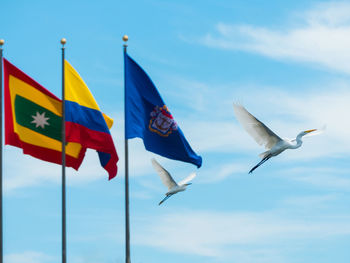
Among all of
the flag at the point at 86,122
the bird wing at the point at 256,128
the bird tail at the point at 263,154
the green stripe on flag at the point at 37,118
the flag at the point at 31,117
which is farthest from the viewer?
the bird tail at the point at 263,154

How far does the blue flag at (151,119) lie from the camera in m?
29.1

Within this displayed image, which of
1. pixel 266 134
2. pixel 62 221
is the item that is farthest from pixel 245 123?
pixel 62 221

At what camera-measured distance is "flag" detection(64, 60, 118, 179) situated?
2938 centimetres

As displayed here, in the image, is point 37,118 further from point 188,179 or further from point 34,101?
point 188,179

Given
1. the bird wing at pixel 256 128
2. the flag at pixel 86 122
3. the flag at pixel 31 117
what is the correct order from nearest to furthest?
the flag at pixel 31 117 → the flag at pixel 86 122 → the bird wing at pixel 256 128

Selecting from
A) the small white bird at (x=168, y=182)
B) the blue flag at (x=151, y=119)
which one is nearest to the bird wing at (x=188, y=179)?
the small white bird at (x=168, y=182)

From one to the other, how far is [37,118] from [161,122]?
13.6 ft

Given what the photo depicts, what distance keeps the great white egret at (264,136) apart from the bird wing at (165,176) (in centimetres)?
373

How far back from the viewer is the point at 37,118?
2906 cm

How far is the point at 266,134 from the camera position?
109 ft

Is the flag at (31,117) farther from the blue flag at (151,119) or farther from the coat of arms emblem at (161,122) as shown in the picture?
the coat of arms emblem at (161,122)

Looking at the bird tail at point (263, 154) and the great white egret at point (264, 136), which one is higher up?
the great white egret at point (264, 136)

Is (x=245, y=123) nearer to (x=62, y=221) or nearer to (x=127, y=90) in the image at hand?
(x=127, y=90)

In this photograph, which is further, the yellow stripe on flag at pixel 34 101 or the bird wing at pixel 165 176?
the bird wing at pixel 165 176
